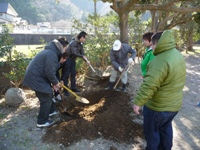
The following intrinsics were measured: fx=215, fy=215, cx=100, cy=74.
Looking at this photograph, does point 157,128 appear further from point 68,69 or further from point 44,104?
point 68,69

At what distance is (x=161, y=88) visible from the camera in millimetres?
2607

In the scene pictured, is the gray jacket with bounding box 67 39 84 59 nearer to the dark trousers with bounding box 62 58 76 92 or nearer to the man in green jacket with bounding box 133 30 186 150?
the dark trousers with bounding box 62 58 76 92

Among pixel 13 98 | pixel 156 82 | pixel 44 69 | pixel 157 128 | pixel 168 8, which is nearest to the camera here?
pixel 156 82

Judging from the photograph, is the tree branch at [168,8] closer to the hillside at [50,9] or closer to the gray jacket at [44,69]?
the gray jacket at [44,69]

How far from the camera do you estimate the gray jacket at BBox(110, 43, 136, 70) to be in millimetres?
5492

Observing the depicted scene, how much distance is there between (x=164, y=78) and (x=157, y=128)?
2.39ft

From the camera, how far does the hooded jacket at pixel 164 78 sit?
245 centimetres

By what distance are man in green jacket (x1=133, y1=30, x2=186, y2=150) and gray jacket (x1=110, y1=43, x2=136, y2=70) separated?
273 centimetres

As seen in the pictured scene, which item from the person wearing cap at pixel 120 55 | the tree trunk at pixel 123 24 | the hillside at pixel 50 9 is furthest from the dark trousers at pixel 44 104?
the hillside at pixel 50 9

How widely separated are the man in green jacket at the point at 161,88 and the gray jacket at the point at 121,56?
8.95 feet

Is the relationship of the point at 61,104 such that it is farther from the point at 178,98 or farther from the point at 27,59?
the point at 178,98

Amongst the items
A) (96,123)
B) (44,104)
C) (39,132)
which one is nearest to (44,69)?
(44,104)

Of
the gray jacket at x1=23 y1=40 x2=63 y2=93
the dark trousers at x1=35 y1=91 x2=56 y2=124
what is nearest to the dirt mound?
the dark trousers at x1=35 y1=91 x2=56 y2=124

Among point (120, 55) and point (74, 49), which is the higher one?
point (74, 49)
